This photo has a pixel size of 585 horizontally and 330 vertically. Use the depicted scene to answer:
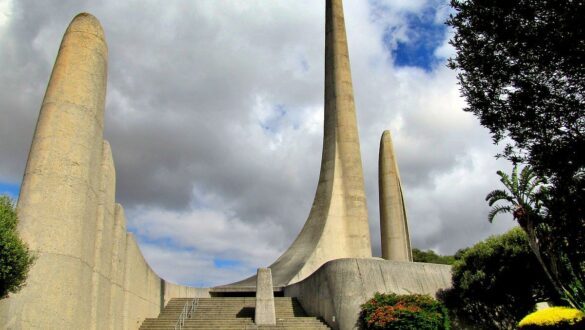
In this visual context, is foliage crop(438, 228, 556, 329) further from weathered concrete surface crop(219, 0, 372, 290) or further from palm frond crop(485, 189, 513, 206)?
weathered concrete surface crop(219, 0, 372, 290)

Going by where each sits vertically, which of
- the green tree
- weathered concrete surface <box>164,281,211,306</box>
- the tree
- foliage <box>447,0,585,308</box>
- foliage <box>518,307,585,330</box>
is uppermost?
the green tree

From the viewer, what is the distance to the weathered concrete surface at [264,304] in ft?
46.1

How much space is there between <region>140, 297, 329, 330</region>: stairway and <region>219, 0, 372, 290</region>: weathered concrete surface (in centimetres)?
449

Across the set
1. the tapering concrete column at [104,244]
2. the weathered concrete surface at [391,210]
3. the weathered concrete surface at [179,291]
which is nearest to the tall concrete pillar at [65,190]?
the tapering concrete column at [104,244]

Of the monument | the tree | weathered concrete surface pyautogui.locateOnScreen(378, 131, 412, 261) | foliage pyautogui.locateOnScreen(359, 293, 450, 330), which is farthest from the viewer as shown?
weathered concrete surface pyautogui.locateOnScreen(378, 131, 412, 261)

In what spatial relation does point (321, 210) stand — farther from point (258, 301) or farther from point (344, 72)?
point (258, 301)

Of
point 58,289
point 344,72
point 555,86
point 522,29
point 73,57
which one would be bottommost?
point 58,289

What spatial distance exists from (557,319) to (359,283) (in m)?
5.76

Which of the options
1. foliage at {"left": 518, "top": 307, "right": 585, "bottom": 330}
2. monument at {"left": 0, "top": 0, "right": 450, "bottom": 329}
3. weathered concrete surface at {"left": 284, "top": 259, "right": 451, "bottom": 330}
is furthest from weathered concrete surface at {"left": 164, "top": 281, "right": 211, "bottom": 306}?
foliage at {"left": 518, "top": 307, "right": 585, "bottom": 330}

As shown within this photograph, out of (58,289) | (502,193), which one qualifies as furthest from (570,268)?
(58,289)

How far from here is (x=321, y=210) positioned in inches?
899

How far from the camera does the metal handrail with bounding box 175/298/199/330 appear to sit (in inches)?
561

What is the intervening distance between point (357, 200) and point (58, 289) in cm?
1716

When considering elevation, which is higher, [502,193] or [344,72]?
[344,72]
